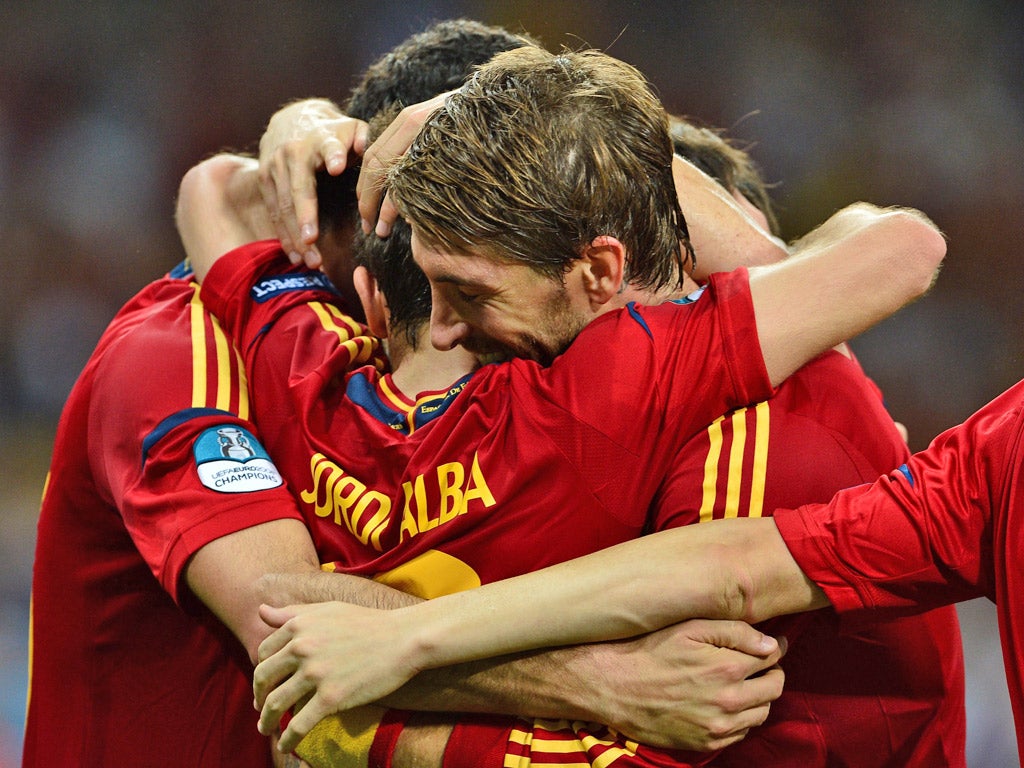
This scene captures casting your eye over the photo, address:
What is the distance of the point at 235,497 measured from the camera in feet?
6.20

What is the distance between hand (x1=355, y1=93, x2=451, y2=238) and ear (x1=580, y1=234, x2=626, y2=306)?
392mm

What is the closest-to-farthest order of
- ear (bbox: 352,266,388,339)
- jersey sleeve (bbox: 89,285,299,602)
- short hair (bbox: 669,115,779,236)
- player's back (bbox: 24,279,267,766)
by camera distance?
1. jersey sleeve (bbox: 89,285,299,602)
2. ear (bbox: 352,266,388,339)
3. player's back (bbox: 24,279,267,766)
4. short hair (bbox: 669,115,779,236)

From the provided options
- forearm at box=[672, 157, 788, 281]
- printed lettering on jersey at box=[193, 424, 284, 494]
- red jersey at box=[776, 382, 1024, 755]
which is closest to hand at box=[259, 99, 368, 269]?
printed lettering on jersey at box=[193, 424, 284, 494]

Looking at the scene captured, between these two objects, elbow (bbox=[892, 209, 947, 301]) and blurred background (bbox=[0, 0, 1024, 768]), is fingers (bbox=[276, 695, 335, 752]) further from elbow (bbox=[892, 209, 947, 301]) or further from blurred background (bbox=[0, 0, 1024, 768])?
blurred background (bbox=[0, 0, 1024, 768])

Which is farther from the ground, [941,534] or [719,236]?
[719,236]

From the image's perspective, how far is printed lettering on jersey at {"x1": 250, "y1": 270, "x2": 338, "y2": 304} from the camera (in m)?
2.27

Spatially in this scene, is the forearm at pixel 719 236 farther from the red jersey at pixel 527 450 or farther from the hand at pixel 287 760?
the hand at pixel 287 760

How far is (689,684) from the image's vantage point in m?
1.64

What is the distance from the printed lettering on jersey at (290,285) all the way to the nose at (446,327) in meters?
0.50

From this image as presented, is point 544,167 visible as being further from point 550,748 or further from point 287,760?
point 287,760

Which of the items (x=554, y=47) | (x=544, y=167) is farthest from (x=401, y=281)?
(x=554, y=47)

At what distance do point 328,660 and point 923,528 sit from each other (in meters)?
0.89

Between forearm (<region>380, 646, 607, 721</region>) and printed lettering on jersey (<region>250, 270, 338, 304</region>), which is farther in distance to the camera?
printed lettering on jersey (<region>250, 270, 338, 304</region>)

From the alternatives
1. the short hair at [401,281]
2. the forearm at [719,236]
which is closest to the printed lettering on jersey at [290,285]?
the short hair at [401,281]
